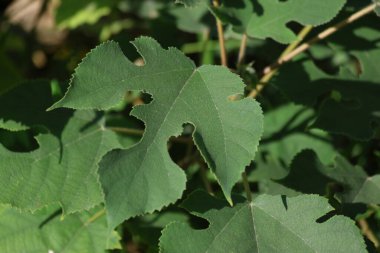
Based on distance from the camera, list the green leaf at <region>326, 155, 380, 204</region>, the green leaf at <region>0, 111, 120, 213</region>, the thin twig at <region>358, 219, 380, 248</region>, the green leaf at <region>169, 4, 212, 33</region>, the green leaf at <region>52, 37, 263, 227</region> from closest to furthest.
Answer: the green leaf at <region>52, 37, 263, 227</region> < the green leaf at <region>0, 111, 120, 213</region> < the green leaf at <region>326, 155, 380, 204</region> < the thin twig at <region>358, 219, 380, 248</region> < the green leaf at <region>169, 4, 212, 33</region>

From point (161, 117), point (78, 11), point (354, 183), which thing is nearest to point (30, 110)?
point (161, 117)

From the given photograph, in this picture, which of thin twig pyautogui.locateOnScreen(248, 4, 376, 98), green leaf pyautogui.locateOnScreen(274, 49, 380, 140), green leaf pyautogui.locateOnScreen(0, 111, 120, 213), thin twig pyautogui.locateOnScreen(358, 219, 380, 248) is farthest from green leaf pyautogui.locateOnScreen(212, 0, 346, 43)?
thin twig pyautogui.locateOnScreen(358, 219, 380, 248)

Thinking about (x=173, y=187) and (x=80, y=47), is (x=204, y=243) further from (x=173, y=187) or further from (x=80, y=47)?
(x=80, y=47)

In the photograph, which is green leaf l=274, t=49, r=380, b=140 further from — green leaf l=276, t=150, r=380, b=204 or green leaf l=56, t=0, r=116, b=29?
green leaf l=56, t=0, r=116, b=29

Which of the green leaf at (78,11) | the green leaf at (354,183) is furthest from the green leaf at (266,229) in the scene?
the green leaf at (78,11)

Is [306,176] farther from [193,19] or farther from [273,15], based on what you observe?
[193,19]

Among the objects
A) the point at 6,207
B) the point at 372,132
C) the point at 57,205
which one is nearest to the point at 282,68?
the point at 372,132
